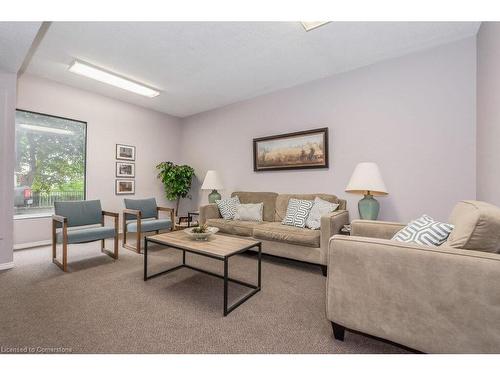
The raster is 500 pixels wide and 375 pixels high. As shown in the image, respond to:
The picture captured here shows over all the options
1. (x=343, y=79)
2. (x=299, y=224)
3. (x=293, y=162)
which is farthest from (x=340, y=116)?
(x=299, y=224)

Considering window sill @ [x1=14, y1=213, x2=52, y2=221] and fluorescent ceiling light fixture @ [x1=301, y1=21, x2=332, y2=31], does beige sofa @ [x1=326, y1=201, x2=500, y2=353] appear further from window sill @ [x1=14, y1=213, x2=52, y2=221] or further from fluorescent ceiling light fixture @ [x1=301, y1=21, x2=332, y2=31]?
window sill @ [x1=14, y1=213, x2=52, y2=221]

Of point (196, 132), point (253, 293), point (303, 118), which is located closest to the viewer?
Answer: point (253, 293)

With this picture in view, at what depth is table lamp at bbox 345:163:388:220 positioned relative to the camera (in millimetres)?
2569

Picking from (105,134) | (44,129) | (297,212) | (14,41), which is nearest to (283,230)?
(297,212)

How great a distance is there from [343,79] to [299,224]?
219 centimetres

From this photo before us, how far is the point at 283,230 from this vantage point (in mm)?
2898

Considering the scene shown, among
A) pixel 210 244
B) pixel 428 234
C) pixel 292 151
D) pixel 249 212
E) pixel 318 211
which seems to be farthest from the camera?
pixel 292 151

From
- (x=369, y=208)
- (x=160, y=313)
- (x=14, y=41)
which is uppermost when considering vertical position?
(x=14, y=41)

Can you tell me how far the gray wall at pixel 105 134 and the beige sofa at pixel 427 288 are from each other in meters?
4.33

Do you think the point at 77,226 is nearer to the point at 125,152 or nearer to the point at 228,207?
the point at 125,152

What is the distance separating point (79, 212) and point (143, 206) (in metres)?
0.96

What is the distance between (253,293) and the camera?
2129mm

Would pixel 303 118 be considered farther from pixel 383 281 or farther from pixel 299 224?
pixel 383 281
